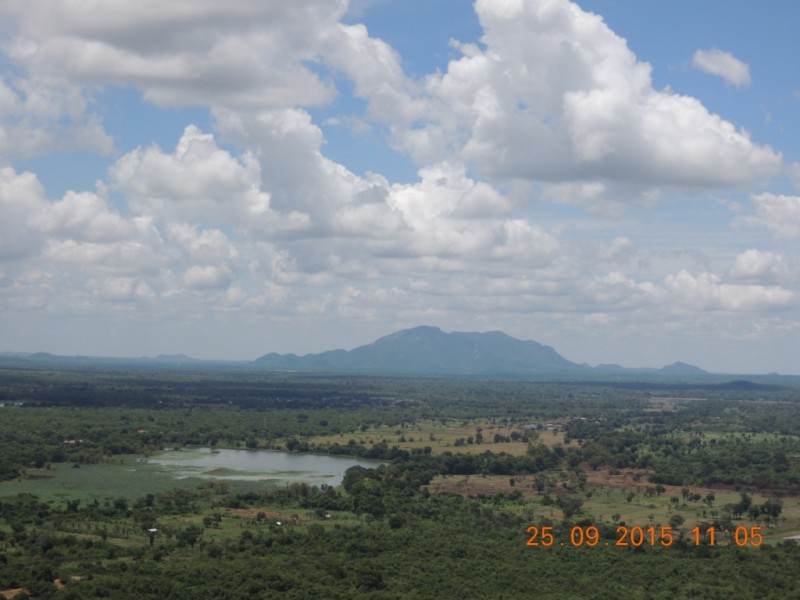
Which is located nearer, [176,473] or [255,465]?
[176,473]

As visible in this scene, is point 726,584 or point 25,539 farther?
point 25,539

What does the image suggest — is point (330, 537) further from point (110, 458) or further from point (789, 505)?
point (110, 458)

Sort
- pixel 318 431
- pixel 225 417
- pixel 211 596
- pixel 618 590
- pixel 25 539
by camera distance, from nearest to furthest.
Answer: pixel 211 596 → pixel 618 590 → pixel 25 539 → pixel 318 431 → pixel 225 417

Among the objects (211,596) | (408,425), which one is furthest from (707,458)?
(211,596)

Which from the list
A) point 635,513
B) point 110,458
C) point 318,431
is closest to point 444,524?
point 635,513

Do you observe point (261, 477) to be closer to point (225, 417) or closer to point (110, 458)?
point (110, 458)

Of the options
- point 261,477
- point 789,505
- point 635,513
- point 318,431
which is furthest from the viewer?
point 318,431

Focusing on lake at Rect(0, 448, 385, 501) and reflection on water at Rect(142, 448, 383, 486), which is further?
reflection on water at Rect(142, 448, 383, 486)

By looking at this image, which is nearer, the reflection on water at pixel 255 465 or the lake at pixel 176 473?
the lake at pixel 176 473

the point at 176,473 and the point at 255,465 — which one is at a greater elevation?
the point at 176,473
